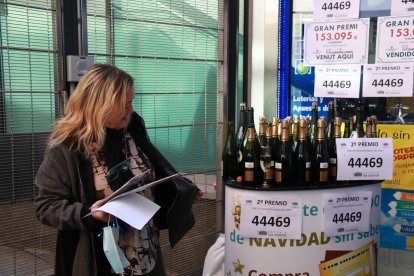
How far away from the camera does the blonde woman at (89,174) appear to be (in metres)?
1.84

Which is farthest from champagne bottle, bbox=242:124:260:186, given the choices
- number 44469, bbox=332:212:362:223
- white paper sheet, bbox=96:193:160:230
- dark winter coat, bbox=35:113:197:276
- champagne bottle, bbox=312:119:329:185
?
dark winter coat, bbox=35:113:197:276

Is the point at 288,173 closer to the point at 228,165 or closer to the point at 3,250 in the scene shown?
the point at 228,165

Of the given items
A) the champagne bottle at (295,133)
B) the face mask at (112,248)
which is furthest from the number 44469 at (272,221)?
the face mask at (112,248)

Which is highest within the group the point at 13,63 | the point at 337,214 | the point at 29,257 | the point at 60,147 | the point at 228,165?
the point at 13,63

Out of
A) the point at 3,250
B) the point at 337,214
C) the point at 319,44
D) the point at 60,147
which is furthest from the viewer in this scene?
the point at 319,44

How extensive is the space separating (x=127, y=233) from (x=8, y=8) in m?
1.42

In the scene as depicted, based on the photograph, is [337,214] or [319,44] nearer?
[337,214]

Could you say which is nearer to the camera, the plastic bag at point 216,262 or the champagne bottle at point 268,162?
the champagne bottle at point 268,162

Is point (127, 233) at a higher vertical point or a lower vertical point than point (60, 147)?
lower

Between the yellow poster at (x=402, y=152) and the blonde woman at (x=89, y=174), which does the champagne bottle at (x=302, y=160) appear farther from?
the yellow poster at (x=402, y=152)

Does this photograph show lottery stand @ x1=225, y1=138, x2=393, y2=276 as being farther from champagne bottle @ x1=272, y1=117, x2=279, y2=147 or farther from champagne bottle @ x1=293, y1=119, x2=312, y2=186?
champagne bottle @ x1=272, y1=117, x2=279, y2=147

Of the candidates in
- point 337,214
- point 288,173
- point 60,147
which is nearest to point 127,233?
point 60,147

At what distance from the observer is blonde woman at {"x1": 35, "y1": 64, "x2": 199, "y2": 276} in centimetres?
184

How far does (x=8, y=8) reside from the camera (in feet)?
8.18
